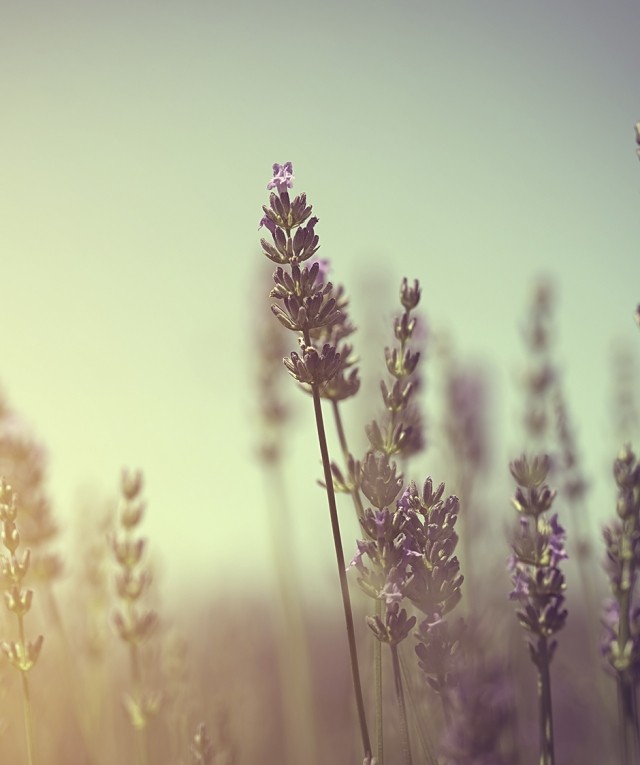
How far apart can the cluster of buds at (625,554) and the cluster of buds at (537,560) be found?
0.53 ft

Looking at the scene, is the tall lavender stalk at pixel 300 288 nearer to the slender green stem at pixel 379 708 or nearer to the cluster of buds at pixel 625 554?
the slender green stem at pixel 379 708

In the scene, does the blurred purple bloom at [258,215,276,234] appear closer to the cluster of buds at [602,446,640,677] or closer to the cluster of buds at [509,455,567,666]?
the cluster of buds at [509,455,567,666]

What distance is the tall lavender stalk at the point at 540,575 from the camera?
6.60ft

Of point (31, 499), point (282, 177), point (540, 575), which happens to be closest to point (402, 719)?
Result: point (540, 575)

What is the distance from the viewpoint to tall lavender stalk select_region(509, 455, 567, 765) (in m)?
2.01

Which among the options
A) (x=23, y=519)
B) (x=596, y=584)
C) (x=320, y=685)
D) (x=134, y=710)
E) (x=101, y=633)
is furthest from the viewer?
(x=320, y=685)

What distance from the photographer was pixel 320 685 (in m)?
8.50

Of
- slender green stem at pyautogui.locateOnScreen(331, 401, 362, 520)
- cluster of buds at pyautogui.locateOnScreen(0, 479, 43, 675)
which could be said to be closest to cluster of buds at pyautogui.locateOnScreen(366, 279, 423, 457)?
slender green stem at pyautogui.locateOnScreen(331, 401, 362, 520)

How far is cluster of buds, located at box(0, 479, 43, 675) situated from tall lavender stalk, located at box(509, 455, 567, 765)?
46.1 inches

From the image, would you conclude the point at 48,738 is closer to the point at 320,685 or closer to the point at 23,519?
the point at 23,519

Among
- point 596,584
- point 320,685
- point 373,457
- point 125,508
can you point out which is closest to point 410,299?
point 373,457

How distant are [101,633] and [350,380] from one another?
2.08 metres

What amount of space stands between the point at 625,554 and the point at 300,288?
112cm

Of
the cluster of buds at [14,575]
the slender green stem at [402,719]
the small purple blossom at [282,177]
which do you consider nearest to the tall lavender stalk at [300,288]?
the small purple blossom at [282,177]
